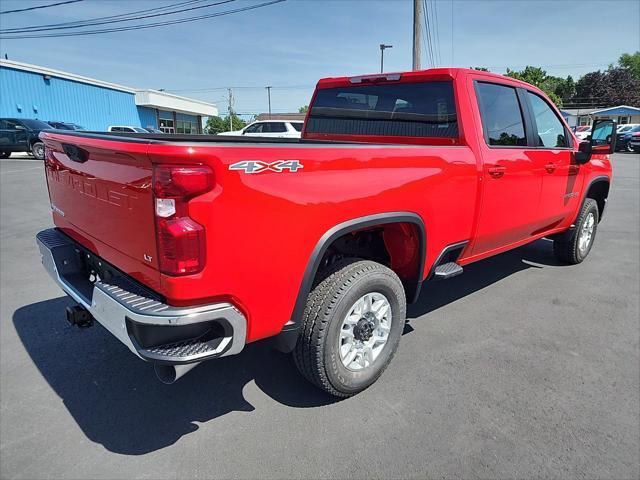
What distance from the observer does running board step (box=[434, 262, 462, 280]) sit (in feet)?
10.8

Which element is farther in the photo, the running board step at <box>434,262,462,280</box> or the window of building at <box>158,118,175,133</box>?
the window of building at <box>158,118,175,133</box>

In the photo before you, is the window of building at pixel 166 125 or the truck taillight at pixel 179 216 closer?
the truck taillight at pixel 179 216

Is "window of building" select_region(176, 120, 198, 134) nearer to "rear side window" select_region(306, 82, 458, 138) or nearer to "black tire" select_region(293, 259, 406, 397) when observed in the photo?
"rear side window" select_region(306, 82, 458, 138)

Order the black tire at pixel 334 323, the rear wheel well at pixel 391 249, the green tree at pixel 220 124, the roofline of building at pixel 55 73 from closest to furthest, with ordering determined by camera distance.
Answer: the black tire at pixel 334 323
the rear wheel well at pixel 391 249
the roofline of building at pixel 55 73
the green tree at pixel 220 124

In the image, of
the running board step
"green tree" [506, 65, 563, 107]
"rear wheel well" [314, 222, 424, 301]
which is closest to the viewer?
"rear wheel well" [314, 222, 424, 301]

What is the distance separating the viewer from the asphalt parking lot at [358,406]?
2314 millimetres

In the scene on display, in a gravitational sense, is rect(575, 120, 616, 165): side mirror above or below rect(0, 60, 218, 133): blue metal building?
below

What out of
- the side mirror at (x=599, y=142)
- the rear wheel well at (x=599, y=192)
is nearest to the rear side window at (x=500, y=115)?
the side mirror at (x=599, y=142)

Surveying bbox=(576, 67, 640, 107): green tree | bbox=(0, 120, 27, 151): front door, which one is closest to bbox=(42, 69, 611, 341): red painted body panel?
bbox=(0, 120, 27, 151): front door

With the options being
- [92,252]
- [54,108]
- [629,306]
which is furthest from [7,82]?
[629,306]

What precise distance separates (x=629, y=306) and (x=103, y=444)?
4627mm

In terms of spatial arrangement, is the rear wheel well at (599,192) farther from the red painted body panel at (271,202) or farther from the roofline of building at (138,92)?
the roofline of building at (138,92)

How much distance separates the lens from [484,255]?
389 cm

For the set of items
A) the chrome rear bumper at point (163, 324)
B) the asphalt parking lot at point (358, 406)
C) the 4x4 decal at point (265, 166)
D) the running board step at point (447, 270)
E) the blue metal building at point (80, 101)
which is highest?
the blue metal building at point (80, 101)
